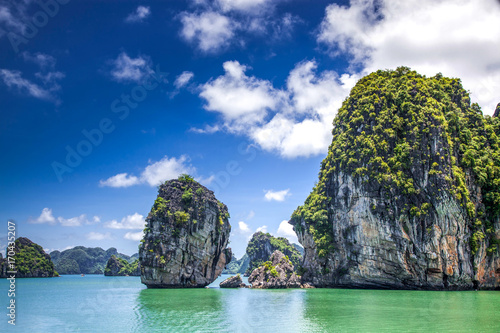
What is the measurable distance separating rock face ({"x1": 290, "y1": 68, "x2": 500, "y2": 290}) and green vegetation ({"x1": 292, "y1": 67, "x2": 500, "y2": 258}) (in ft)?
0.38

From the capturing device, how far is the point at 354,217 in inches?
1585

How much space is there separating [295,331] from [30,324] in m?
14.8

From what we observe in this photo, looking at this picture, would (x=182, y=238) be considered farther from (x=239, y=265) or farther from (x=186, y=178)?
(x=239, y=265)

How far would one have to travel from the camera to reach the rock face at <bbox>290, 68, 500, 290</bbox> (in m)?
35.0

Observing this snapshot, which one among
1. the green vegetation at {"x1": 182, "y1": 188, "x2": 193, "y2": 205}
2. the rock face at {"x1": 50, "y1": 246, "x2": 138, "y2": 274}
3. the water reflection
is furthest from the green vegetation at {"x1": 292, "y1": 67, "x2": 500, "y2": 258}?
the rock face at {"x1": 50, "y1": 246, "x2": 138, "y2": 274}

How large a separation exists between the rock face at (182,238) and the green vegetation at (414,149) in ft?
45.2

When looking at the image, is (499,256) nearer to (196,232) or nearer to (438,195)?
(438,195)

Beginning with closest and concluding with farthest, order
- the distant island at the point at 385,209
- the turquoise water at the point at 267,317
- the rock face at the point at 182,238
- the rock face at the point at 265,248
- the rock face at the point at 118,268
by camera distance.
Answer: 1. the turquoise water at the point at 267,317
2. the distant island at the point at 385,209
3. the rock face at the point at 182,238
4. the rock face at the point at 265,248
5. the rock face at the point at 118,268

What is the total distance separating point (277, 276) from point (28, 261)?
61502 millimetres

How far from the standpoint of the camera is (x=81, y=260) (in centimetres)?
13988

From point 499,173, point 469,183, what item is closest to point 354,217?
point 469,183

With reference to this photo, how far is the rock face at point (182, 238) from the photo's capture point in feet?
140

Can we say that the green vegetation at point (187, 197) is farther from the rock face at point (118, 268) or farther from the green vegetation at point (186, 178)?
the rock face at point (118, 268)

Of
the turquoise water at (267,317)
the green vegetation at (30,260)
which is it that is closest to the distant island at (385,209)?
the turquoise water at (267,317)
